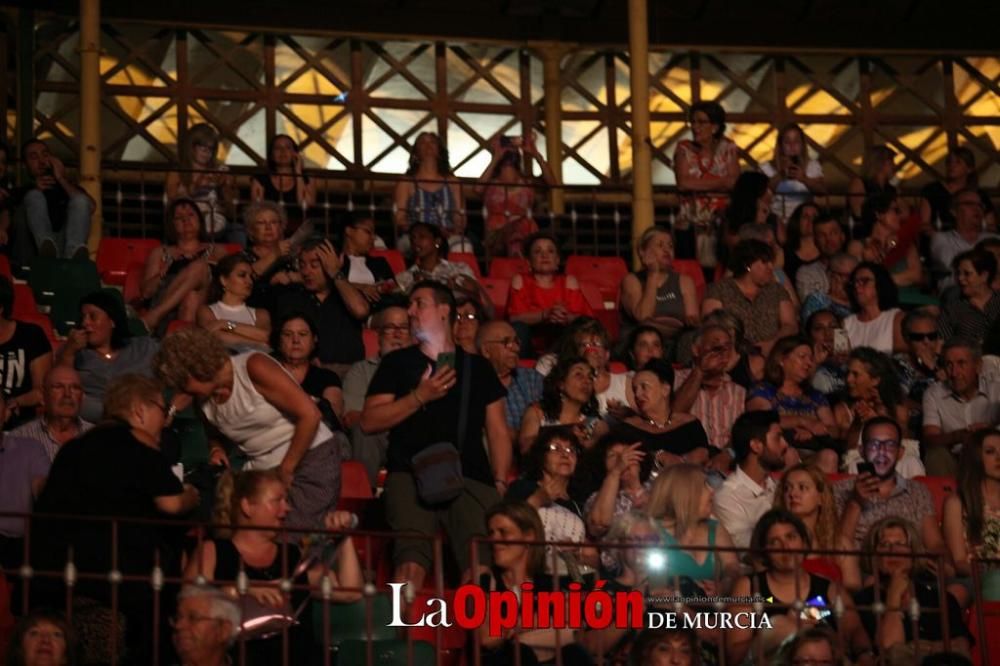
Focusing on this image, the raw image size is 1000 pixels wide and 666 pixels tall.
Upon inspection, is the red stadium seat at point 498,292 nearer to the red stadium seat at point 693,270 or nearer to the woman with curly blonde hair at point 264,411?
the red stadium seat at point 693,270

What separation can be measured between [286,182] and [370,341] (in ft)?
7.94

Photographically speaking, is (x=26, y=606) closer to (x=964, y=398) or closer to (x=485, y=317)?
(x=485, y=317)

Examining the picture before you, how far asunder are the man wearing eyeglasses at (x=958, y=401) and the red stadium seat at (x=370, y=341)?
287 centimetres

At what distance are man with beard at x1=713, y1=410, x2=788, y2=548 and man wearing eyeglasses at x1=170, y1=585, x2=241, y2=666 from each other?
2.92 meters

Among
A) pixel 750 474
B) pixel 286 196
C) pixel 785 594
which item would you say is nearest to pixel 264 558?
pixel 785 594

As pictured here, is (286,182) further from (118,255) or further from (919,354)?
(919,354)

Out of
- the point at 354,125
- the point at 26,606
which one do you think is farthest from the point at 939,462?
the point at 354,125

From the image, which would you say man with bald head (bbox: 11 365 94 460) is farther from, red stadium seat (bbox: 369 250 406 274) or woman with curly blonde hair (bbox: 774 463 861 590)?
red stadium seat (bbox: 369 250 406 274)

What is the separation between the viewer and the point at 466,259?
14.2 meters

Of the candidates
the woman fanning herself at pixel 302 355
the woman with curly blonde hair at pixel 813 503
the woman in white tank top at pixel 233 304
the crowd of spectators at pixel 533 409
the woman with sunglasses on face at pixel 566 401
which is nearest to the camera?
the crowd of spectators at pixel 533 409

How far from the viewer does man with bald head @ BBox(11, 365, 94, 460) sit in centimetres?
1033

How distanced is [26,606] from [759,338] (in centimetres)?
576

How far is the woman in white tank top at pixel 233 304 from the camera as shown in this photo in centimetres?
1188

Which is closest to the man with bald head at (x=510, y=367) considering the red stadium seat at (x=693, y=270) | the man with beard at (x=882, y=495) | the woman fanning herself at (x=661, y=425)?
the woman fanning herself at (x=661, y=425)
